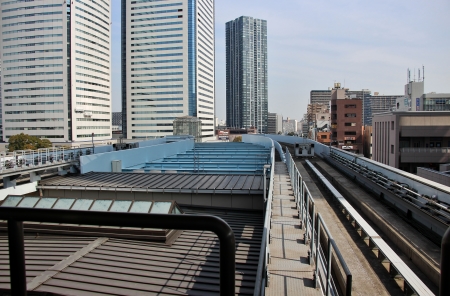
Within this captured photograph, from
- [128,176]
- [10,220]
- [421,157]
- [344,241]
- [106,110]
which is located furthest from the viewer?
[106,110]

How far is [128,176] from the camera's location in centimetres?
1661

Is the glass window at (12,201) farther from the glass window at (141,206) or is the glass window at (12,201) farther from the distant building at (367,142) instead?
the distant building at (367,142)

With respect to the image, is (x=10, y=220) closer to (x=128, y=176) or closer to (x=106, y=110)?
(x=128, y=176)

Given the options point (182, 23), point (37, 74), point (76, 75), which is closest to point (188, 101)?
point (182, 23)

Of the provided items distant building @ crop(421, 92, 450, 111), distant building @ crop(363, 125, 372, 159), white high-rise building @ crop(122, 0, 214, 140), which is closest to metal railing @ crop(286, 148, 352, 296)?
distant building @ crop(421, 92, 450, 111)

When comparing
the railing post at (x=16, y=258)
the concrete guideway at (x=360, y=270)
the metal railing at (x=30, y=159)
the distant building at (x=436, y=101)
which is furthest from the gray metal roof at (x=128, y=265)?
the distant building at (x=436, y=101)

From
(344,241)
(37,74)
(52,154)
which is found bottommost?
(344,241)

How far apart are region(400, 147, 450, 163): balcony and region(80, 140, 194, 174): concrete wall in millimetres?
27592

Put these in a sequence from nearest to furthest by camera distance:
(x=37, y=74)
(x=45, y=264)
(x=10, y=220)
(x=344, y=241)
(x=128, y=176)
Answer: (x=10, y=220)
(x=45, y=264)
(x=344, y=241)
(x=128, y=176)
(x=37, y=74)

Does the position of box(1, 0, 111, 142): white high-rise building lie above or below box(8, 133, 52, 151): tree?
above

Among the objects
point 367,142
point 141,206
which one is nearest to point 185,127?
point 141,206

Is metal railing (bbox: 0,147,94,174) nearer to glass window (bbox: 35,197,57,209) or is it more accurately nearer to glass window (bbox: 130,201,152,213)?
glass window (bbox: 35,197,57,209)

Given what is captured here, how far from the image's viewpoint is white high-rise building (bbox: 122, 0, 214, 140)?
13450 cm

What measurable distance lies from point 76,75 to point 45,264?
11638 cm
